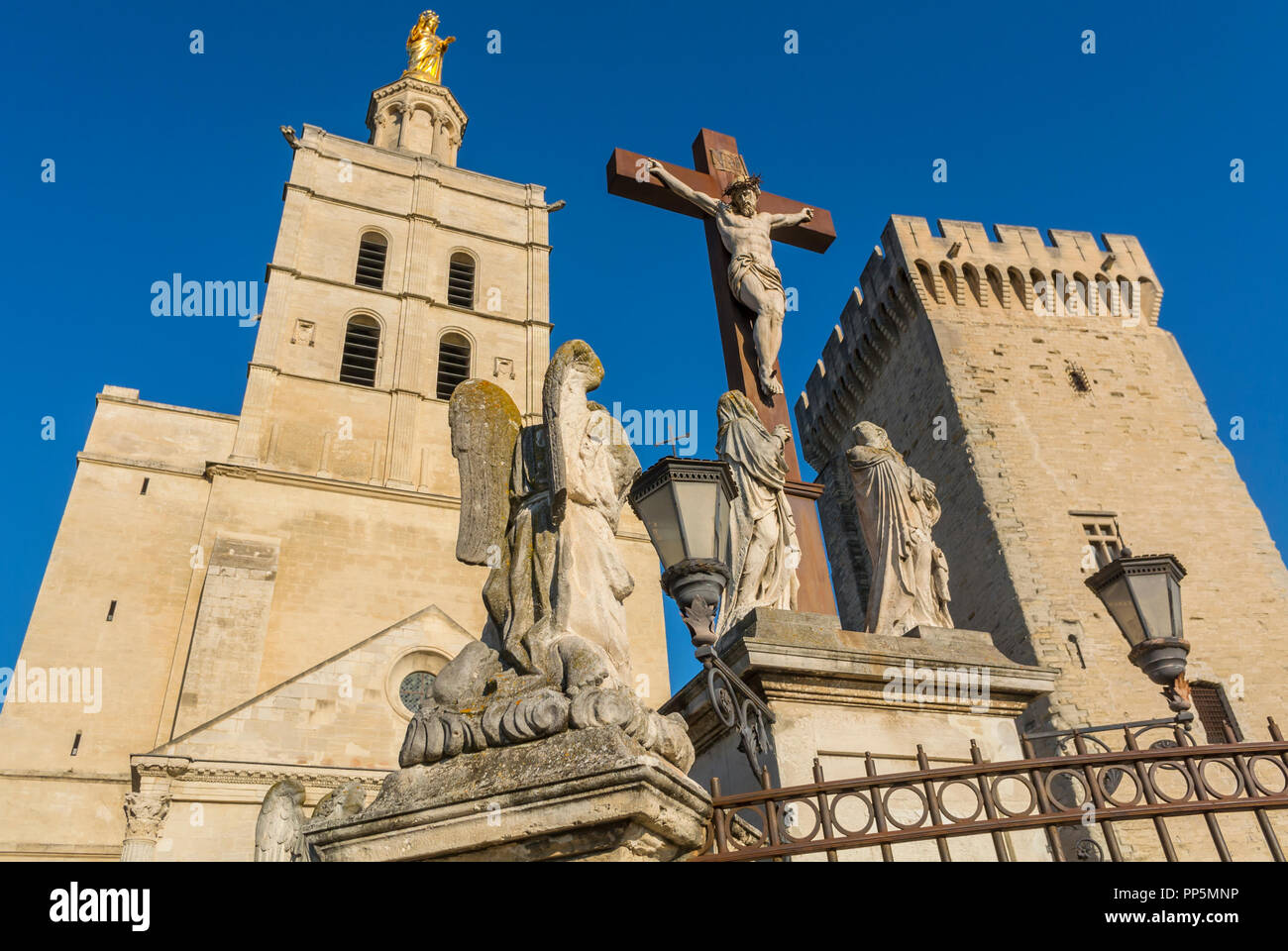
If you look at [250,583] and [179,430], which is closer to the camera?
[250,583]

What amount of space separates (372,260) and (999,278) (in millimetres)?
17268

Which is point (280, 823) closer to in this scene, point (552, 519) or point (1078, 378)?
point (552, 519)

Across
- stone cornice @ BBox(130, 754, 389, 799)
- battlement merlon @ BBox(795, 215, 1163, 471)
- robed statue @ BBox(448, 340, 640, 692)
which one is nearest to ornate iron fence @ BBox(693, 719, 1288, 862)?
robed statue @ BBox(448, 340, 640, 692)

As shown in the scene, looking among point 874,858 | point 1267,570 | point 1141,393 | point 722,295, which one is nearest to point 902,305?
point 1141,393

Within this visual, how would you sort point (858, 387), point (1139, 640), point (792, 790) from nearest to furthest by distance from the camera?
point (792, 790)
point (1139, 640)
point (858, 387)

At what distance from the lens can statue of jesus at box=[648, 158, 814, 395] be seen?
6.54 m

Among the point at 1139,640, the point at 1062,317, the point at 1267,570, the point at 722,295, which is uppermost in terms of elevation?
the point at 1062,317

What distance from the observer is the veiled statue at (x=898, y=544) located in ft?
17.8

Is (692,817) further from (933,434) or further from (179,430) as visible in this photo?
(179,430)

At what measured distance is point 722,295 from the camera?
690 centimetres

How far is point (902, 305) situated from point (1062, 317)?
3.43 m

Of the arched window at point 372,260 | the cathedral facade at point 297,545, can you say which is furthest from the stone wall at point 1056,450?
the arched window at point 372,260

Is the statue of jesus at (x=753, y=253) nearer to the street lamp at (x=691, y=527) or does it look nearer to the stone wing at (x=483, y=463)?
the street lamp at (x=691, y=527)

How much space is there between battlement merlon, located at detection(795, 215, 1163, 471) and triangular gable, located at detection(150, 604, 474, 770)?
12.0 meters
